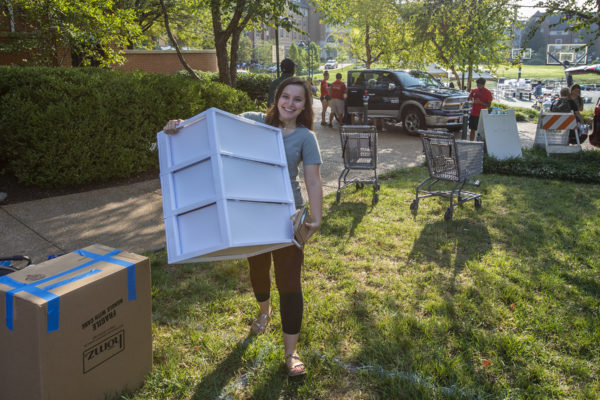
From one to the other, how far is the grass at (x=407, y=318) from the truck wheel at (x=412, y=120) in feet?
26.2

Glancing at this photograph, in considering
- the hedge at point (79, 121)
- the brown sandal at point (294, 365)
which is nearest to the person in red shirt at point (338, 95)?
the hedge at point (79, 121)

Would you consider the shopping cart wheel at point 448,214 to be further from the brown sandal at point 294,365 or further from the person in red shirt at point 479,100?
the person in red shirt at point 479,100

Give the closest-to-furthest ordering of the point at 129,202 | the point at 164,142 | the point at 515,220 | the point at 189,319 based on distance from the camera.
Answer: the point at 164,142 → the point at 189,319 → the point at 515,220 → the point at 129,202

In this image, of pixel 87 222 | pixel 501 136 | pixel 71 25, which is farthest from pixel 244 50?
pixel 87 222

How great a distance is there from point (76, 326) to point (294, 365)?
1287 millimetres

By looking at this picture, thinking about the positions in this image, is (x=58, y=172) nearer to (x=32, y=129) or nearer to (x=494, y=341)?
(x=32, y=129)

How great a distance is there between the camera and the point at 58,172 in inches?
248

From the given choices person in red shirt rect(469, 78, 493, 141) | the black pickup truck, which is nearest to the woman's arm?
person in red shirt rect(469, 78, 493, 141)

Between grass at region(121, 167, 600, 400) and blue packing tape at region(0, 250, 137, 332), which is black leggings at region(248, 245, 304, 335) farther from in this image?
blue packing tape at region(0, 250, 137, 332)

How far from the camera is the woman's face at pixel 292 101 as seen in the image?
107 inches

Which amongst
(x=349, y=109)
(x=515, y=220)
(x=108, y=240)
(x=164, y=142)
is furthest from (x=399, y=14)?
(x=164, y=142)

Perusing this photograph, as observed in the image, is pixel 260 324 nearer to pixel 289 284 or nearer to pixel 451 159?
pixel 289 284

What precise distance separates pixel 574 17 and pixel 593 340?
34.8 feet

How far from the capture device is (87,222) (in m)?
5.43
